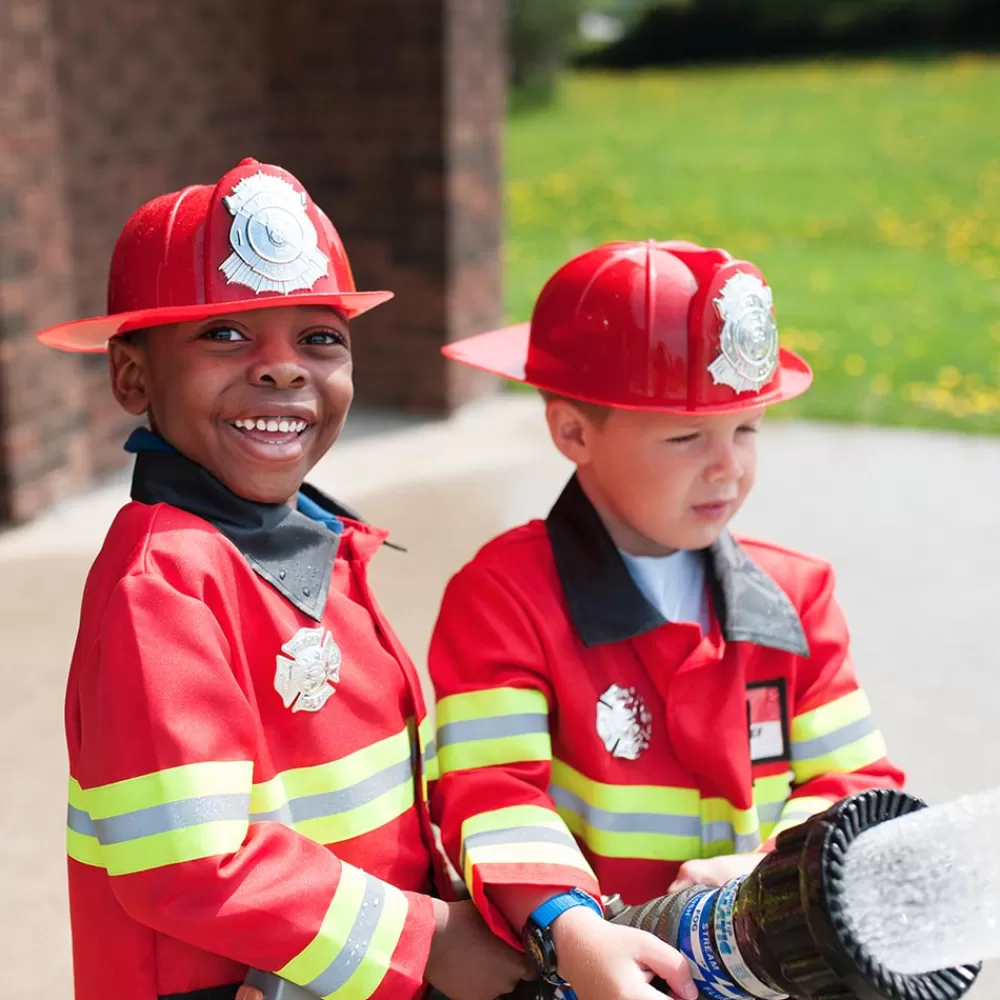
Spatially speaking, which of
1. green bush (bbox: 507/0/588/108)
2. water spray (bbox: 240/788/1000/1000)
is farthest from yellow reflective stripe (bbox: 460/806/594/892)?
green bush (bbox: 507/0/588/108)

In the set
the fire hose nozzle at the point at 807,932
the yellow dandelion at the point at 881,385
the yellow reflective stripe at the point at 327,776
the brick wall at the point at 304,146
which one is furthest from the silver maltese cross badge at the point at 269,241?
the yellow dandelion at the point at 881,385

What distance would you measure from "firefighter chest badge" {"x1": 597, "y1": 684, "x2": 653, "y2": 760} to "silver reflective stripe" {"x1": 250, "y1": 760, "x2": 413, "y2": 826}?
31 cm

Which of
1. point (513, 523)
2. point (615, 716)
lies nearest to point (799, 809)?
point (615, 716)

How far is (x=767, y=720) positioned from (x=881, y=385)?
6.07 metres

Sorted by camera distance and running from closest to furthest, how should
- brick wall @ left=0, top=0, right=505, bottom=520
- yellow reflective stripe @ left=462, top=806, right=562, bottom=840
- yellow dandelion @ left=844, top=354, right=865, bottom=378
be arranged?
1. yellow reflective stripe @ left=462, top=806, right=562, bottom=840
2. brick wall @ left=0, top=0, right=505, bottom=520
3. yellow dandelion @ left=844, top=354, right=865, bottom=378

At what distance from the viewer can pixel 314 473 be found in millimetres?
6191

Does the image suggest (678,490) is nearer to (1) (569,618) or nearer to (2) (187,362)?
(1) (569,618)

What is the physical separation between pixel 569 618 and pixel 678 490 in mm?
254

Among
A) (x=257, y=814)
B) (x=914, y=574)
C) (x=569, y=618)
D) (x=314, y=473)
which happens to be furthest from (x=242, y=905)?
(x=314, y=473)

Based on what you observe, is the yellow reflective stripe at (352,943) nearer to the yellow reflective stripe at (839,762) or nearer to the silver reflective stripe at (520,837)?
the silver reflective stripe at (520,837)

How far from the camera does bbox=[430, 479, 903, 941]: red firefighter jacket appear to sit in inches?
82.3

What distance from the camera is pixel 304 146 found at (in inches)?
282

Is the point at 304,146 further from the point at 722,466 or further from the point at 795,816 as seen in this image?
the point at 795,816

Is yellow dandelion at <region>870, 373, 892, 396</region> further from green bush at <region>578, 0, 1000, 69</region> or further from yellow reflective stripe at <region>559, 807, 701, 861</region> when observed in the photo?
green bush at <region>578, 0, 1000, 69</region>
